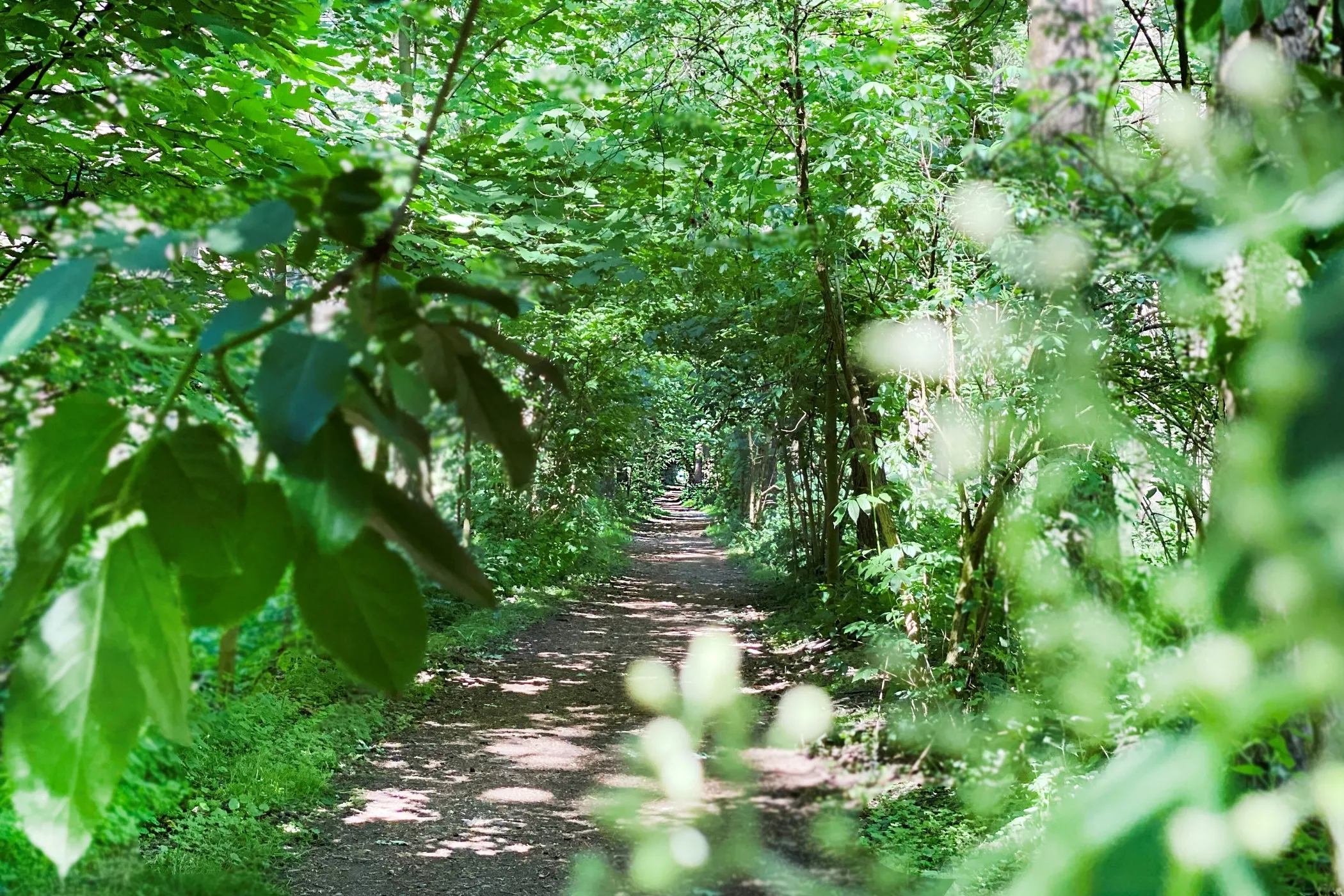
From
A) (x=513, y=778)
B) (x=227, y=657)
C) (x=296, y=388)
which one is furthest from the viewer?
(x=513, y=778)

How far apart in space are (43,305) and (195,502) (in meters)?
0.09

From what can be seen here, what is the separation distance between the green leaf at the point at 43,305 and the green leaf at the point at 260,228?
0.15 feet

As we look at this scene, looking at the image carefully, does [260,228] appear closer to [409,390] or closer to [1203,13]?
[409,390]

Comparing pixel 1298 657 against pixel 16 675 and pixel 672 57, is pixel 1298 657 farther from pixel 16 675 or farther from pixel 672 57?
pixel 672 57

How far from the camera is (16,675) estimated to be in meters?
0.26

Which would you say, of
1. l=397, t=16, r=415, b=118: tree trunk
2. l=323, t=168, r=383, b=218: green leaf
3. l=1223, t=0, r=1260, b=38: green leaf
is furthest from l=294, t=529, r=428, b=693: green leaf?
l=397, t=16, r=415, b=118: tree trunk

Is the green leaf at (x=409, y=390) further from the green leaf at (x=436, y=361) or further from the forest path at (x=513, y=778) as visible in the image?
the forest path at (x=513, y=778)

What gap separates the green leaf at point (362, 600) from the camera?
0.27 metres

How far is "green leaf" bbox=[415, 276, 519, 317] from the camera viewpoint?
1.02 feet

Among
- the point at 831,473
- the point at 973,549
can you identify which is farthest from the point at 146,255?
the point at 831,473

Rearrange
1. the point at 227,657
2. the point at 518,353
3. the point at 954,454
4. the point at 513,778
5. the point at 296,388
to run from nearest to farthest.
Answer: the point at 296,388 < the point at 518,353 < the point at 227,657 < the point at 954,454 < the point at 513,778

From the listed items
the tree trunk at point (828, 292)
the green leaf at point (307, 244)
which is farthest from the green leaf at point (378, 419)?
the tree trunk at point (828, 292)

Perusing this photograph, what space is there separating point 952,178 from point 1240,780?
72.7 inches

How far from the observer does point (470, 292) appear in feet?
1.01
